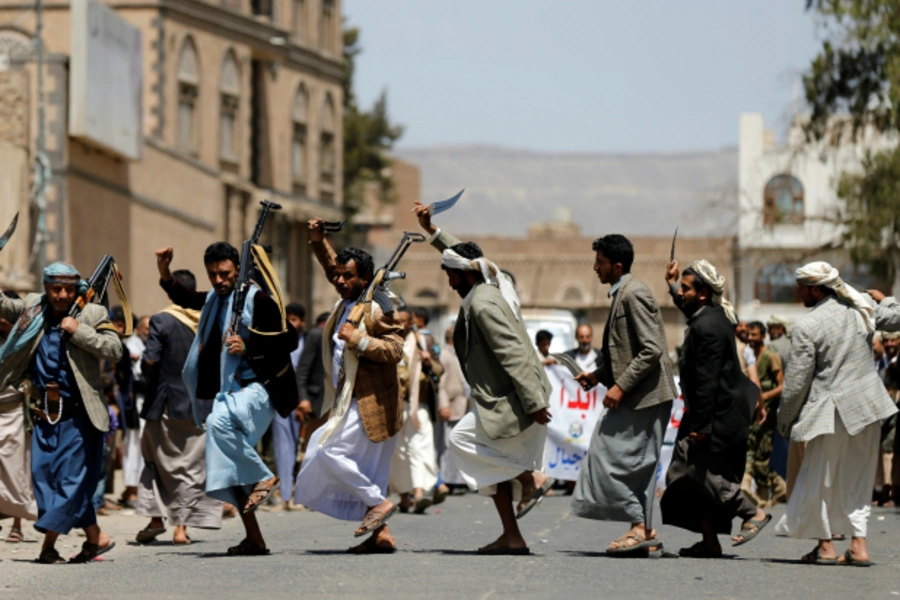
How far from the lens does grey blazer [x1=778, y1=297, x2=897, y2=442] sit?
9.99 meters

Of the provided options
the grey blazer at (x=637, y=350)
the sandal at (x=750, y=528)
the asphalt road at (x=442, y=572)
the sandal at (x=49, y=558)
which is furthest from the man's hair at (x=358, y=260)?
the sandal at (x=750, y=528)

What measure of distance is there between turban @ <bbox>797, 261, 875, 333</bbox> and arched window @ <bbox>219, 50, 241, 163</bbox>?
3219 centimetres

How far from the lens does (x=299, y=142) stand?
46250mm

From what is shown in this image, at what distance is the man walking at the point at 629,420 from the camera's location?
32.7ft

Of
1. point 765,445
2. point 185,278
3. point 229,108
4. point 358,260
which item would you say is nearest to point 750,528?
point 358,260

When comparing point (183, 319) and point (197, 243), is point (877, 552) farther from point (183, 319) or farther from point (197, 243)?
point (197, 243)

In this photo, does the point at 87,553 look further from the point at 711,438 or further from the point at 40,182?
the point at 40,182

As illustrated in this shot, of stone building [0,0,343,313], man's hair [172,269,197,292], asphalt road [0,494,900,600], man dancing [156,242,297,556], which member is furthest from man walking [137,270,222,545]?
stone building [0,0,343,313]

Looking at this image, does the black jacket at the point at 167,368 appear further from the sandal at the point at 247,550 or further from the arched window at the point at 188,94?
the arched window at the point at 188,94

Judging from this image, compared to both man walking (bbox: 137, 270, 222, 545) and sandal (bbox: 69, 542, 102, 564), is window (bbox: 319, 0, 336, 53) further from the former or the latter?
sandal (bbox: 69, 542, 102, 564)

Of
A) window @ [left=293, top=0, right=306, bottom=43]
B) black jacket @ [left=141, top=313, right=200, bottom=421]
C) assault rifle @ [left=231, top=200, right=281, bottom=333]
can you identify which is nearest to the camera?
assault rifle @ [left=231, top=200, right=281, bottom=333]

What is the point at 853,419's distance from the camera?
32.7 feet

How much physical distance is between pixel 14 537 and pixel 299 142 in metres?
34.5

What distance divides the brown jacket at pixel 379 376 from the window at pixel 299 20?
36.1 m
